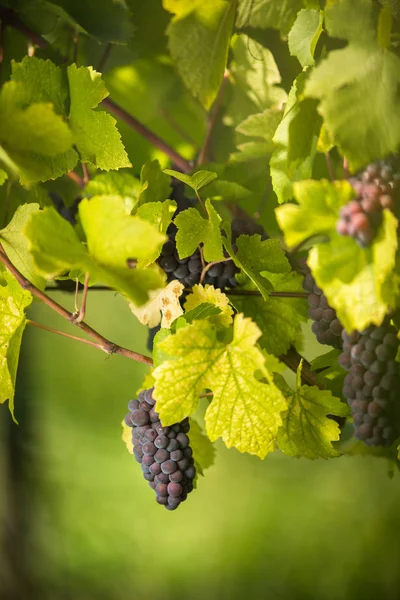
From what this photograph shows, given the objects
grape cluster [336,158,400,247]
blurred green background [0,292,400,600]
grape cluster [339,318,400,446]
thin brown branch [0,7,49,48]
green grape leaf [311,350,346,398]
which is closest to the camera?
grape cluster [336,158,400,247]

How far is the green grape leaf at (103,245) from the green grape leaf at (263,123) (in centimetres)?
28

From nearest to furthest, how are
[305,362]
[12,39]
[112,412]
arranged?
→ [305,362]
[12,39]
[112,412]

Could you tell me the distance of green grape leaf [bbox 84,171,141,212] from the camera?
63 cm

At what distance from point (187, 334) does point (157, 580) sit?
1.29 metres

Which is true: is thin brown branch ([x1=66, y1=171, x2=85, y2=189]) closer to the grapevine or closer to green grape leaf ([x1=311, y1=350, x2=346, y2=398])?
the grapevine

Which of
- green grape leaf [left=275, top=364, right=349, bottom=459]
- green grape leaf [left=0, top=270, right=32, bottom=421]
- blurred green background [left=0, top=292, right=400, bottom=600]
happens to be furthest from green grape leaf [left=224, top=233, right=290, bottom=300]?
blurred green background [left=0, top=292, right=400, bottom=600]

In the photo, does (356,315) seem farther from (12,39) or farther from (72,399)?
(72,399)

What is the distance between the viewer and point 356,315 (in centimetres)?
35

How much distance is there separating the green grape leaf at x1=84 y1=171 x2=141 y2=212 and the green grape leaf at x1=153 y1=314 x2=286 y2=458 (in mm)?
→ 251

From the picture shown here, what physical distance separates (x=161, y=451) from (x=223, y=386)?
0.09m

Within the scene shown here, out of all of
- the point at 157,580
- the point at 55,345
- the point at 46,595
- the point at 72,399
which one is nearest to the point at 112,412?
the point at 72,399

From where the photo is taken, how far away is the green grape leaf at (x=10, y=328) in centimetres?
52

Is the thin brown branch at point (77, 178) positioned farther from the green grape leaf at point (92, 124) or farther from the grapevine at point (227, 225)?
the green grape leaf at point (92, 124)

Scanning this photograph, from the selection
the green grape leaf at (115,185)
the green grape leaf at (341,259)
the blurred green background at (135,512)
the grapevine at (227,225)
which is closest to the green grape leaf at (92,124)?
the grapevine at (227,225)
